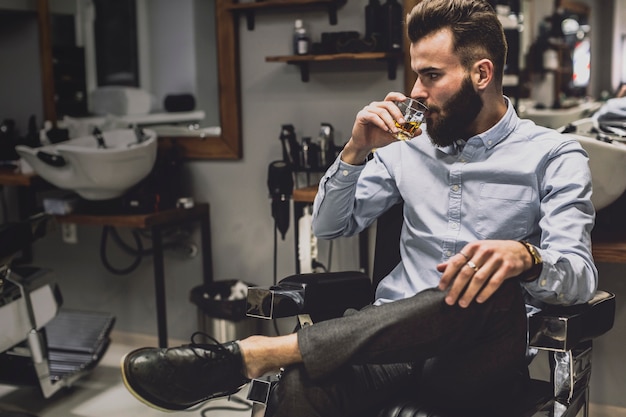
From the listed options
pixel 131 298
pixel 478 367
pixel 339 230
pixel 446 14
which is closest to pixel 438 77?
pixel 446 14

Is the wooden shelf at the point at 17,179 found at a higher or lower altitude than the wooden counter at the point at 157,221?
higher

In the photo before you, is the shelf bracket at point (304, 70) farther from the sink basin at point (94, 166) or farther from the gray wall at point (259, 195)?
the sink basin at point (94, 166)

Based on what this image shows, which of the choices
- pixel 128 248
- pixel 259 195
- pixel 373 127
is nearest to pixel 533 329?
pixel 373 127

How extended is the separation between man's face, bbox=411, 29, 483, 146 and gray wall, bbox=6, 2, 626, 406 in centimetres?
105

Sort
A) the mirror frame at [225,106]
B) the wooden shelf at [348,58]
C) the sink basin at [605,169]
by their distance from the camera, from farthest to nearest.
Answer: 1. the mirror frame at [225,106]
2. the wooden shelf at [348,58]
3. the sink basin at [605,169]

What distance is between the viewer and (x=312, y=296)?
1.75 meters

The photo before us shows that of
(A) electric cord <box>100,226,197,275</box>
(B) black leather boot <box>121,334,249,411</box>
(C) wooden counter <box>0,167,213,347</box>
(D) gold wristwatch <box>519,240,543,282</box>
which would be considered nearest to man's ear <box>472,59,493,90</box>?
(D) gold wristwatch <box>519,240,543,282</box>

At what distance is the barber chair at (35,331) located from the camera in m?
2.57

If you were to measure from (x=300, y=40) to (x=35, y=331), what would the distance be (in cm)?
149

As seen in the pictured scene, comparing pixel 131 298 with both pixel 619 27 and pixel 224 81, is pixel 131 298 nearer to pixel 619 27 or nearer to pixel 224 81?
A: pixel 224 81

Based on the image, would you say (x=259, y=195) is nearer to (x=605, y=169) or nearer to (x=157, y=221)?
(x=157, y=221)

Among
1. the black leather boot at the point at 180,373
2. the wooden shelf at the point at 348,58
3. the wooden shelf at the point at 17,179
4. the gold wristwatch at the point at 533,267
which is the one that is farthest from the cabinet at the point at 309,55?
the black leather boot at the point at 180,373

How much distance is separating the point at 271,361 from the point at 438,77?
0.80 metres

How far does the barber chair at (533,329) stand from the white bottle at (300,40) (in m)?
1.30
